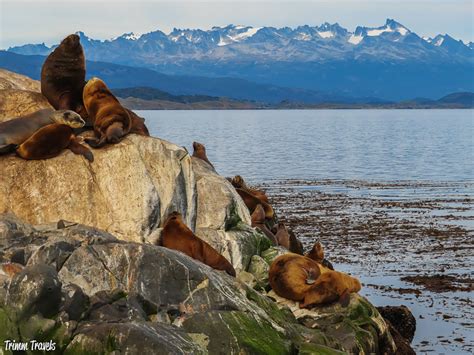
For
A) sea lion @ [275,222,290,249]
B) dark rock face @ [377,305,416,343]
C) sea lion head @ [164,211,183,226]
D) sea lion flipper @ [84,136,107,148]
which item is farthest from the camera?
sea lion @ [275,222,290,249]

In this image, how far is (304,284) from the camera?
15.9 m

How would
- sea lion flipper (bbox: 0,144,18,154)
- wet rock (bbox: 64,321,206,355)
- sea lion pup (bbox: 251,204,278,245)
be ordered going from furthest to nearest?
sea lion pup (bbox: 251,204,278,245)
sea lion flipper (bbox: 0,144,18,154)
wet rock (bbox: 64,321,206,355)

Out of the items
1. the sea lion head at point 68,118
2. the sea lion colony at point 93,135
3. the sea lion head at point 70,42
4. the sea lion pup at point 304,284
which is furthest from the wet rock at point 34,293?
the sea lion head at point 70,42

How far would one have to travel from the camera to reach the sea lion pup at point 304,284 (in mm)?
15906

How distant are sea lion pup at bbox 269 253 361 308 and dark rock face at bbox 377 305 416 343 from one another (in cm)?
241

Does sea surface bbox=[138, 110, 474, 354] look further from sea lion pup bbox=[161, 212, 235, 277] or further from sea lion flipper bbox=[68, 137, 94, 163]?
sea lion flipper bbox=[68, 137, 94, 163]

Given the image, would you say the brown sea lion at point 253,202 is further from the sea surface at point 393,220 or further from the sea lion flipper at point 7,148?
the sea lion flipper at point 7,148

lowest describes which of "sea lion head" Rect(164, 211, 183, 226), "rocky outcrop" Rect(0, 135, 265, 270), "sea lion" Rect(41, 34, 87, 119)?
"sea lion head" Rect(164, 211, 183, 226)

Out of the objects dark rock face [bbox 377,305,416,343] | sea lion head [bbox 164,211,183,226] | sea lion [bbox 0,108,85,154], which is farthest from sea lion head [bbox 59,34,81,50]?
dark rock face [bbox 377,305,416,343]

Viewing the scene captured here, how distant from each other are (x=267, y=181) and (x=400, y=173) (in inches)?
501

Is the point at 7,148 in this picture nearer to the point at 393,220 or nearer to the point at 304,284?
the point at 304,284

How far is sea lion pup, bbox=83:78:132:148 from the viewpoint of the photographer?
1492cm

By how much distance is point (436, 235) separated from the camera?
31125mm

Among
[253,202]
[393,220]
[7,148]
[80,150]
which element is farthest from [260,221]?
Result: [393,220]
